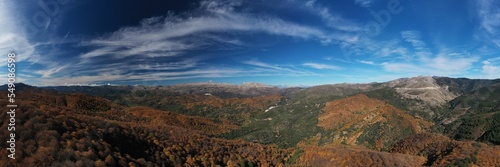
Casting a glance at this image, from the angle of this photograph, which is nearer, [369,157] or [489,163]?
[489,163]

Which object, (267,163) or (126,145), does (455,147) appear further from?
(126,145)

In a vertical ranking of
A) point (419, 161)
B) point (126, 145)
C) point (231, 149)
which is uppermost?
point (126, 145)

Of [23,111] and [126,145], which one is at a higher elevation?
[23,111]

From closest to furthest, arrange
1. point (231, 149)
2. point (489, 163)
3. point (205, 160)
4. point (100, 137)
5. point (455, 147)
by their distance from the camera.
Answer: point (100, 137) → point (205, 160) → point (489, 163) → point (231, 149) → point (455, 147)

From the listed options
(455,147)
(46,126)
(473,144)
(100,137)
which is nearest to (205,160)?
(100,137)

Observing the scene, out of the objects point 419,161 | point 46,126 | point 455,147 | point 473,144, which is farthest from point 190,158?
point 473,144

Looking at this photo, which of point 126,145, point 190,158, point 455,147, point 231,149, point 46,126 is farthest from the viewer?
point 455,147

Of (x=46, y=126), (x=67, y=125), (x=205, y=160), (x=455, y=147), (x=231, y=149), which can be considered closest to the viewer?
(x=46, y=126)

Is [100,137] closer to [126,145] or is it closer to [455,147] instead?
[126,145]

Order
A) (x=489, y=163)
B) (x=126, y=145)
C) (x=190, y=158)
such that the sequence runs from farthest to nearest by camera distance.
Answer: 1. (x=489, y=163)
2. (x=190, y=158)
3. (x=126, y=145)
